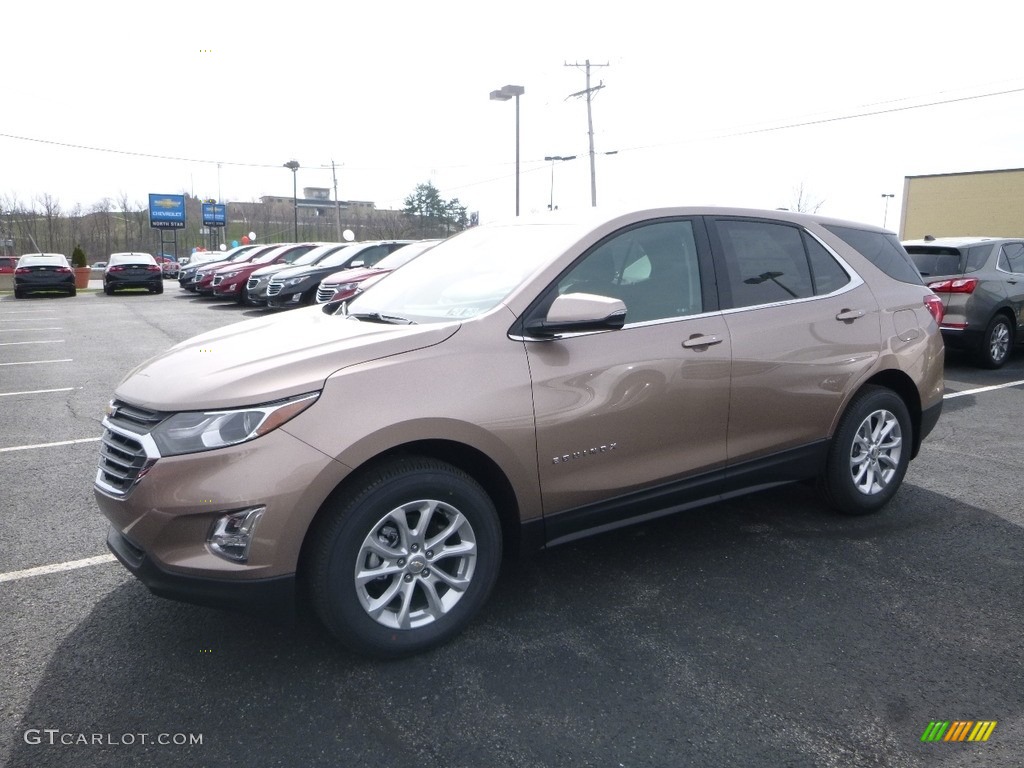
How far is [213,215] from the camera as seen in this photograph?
241 feet

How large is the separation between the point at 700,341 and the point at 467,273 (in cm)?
118

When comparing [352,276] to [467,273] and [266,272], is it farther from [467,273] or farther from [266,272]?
[467,273]

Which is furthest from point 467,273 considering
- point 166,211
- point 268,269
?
point 166,211

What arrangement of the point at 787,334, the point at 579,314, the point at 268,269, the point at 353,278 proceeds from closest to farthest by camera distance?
1. the point at 579,314
2. the point at 787,334
3. the point at 353,278
4. the point at 268,269

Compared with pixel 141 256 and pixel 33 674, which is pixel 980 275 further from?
pixel 141 256

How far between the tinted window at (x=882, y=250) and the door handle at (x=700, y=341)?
138 cm

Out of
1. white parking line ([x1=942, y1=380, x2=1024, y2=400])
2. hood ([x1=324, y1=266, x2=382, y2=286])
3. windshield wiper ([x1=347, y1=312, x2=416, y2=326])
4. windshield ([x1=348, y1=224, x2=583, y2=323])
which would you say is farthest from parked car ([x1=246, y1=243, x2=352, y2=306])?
windshield wiper ([x1=347, y1=312, x2=416, y2=326])

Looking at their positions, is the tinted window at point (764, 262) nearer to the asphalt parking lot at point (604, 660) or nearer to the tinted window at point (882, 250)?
the tinted window at point (882, 250)

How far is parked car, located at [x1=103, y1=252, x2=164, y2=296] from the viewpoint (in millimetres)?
26984

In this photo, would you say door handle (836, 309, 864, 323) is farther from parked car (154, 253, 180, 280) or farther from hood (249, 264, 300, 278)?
parked car (154, 253, 180, 280)

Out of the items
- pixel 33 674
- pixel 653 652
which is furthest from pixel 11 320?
pixel 653 652

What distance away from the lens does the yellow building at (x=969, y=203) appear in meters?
36.7

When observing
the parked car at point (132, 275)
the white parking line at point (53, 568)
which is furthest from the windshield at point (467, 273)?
the parked car at point (132, 275)

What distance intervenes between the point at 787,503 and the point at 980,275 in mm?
6891
